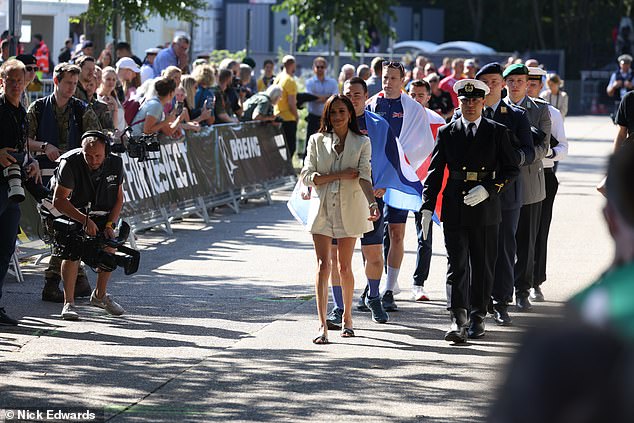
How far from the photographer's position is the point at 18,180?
8.79 meters

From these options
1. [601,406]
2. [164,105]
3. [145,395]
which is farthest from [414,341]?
[601,406]

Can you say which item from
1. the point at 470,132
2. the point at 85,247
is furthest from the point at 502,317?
the point at 85,247

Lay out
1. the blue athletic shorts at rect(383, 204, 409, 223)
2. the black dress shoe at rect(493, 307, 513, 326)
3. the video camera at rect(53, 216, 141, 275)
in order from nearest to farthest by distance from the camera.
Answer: the video camera at rect(53, 216, 141, 275), the black dress shoe at rect(493, 307, 513, 326), the blue athletic shorts at rect(383, 204, 409, 223)

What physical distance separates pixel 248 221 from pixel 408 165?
629 centimetres

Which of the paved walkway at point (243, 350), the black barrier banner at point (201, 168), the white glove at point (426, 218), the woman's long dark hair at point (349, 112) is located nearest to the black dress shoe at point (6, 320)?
the paved walkway at point (243, 350)

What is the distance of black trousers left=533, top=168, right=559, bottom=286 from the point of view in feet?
34.0

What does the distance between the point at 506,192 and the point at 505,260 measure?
520mm

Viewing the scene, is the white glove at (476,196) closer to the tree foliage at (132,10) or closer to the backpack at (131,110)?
the backpack at (131,110)

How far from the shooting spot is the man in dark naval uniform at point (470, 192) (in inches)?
330

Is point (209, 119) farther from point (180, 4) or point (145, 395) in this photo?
point (145, 395)

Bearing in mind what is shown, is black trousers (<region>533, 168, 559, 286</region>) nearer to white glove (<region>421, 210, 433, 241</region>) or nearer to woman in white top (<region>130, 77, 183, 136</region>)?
white glove (<region>421, 210, 433, 241</region>)

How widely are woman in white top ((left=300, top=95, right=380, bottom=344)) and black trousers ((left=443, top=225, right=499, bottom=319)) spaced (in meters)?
0.61

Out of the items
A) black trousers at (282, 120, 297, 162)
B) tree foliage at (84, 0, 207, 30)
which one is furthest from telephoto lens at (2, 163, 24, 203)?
tree foliage at (84, 0, 207, 30)

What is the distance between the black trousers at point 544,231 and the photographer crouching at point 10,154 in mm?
4347
